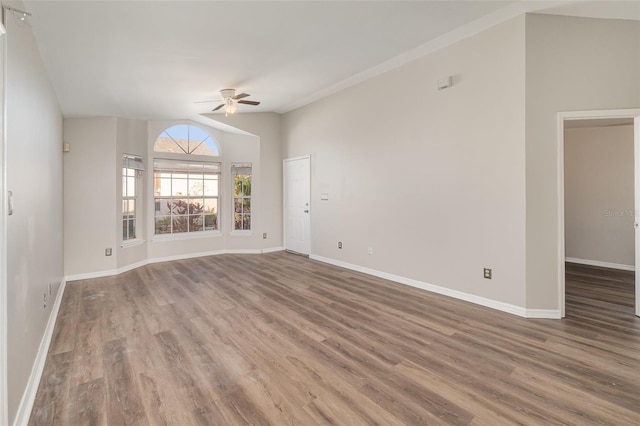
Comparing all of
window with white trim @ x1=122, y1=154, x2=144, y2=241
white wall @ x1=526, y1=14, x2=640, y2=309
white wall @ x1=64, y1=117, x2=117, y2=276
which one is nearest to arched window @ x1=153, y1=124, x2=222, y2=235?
window with white trim @ x1=122, y1=154, x2=144, y2=241

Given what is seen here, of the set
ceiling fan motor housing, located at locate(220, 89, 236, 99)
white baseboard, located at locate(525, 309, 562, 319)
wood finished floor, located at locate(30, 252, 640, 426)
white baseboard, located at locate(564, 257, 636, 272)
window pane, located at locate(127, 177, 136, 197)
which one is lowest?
wood finished floor, located at locate(30, 252, 640, 426)

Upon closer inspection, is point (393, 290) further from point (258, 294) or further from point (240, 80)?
point (240, 80)

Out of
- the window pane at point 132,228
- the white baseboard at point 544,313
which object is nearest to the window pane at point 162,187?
the window pane at point 132,228

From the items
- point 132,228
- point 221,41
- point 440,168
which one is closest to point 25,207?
point 221,41

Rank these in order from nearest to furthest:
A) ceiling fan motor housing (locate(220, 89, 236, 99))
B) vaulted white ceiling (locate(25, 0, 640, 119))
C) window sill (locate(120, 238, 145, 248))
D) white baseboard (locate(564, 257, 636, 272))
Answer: vaulted white ceiling (locate(25, 0, 640, 119)), ceiling fan motor housing (locate(220, 89, 236, 99)), white baseboard (locate(564, 257, 636, 272)), window sill (locate(120, 238, 145, 248))

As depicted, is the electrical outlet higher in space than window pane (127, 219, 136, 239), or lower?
lower

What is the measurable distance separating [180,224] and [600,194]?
7767 millimetres

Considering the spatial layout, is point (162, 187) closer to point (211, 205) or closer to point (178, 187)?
point (178, 187)

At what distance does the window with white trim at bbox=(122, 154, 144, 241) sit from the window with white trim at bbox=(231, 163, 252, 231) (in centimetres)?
180

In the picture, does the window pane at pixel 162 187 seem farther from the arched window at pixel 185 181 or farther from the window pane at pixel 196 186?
the window pane at pixel 196 186

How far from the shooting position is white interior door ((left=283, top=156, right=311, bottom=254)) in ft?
19.9

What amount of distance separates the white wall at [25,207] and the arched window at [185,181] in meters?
2.88

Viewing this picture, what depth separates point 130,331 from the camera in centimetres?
285

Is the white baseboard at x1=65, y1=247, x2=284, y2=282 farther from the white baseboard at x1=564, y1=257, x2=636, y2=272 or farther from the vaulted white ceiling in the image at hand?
the white baseboard at x1=564, y1=257, x2=636, y2=272
